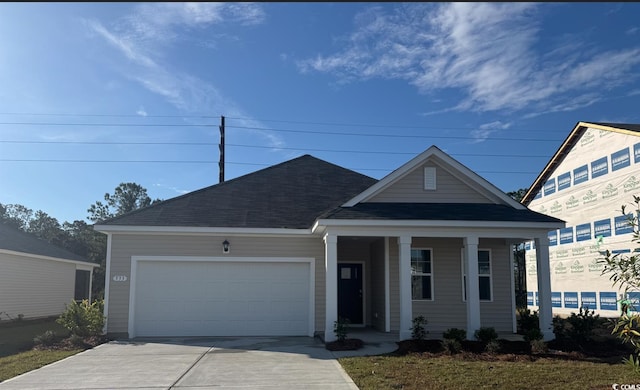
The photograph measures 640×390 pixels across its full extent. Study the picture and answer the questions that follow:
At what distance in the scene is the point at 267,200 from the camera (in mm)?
16516

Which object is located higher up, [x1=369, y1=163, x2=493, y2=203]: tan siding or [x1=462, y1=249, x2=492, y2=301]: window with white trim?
[x1=369, y1=163, x2=493, y2=203]: tan siding

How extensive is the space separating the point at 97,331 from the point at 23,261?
10119 mm

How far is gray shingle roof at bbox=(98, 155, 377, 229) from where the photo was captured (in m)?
14.7

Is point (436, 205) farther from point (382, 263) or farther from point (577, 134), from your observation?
point (577, 134)

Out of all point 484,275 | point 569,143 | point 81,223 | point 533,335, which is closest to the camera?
point 533,335

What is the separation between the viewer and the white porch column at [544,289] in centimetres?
1272

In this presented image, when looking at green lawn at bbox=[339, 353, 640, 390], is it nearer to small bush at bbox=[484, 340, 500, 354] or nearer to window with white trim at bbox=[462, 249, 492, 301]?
small bush at bbox=[484, 340, 500, 354]

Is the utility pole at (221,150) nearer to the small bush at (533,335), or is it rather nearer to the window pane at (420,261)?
the window pane at (420,261)

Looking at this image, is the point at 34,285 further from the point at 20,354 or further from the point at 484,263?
the point at 484,263

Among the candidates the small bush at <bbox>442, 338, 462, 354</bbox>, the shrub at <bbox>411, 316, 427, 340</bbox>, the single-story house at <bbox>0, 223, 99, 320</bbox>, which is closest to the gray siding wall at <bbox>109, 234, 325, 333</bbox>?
the shrub at <bbox>411, 316, 427, 340</bbox>

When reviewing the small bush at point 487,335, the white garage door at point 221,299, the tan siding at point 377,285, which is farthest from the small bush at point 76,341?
the small bush at point 487,335

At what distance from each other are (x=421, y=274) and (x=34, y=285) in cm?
1702

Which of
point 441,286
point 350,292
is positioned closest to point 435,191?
point 441,286

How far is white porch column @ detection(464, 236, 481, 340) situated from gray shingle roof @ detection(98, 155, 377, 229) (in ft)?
14.9
